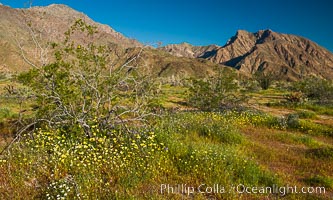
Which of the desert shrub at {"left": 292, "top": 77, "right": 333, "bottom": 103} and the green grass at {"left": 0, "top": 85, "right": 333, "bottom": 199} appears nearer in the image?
the green grass at {"left": 0, "top": 85, "right": 333, "bottom": 199}

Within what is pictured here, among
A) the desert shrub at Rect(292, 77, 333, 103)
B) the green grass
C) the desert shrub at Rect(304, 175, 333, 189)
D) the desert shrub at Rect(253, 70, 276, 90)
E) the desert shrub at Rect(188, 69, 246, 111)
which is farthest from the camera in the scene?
the desert shrub at Rect(253, 70, 276, 90)

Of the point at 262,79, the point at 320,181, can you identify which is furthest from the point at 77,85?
the point at 262,79

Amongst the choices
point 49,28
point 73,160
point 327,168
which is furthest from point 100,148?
point 327,168

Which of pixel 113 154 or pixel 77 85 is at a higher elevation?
pixel 77 85

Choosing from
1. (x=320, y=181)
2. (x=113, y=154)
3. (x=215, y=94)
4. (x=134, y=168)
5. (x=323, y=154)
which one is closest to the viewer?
(x=134, y=168)

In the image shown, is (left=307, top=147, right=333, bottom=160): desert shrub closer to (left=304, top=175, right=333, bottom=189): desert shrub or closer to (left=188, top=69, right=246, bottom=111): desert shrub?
(left=304, top=175, right=333, bottom=189): desert shrub

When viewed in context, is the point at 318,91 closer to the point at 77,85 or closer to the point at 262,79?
the point at 262,79

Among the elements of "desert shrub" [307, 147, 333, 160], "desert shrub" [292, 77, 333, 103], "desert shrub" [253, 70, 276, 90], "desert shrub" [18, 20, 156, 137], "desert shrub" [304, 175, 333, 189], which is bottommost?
"desert shrub" [304, 175, 333, 189]

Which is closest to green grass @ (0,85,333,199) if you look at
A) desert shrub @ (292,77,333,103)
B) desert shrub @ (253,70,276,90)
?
desert shrub @ (292,77,333,103)

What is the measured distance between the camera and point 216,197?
20.4 ft

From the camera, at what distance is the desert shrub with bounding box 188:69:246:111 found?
2180 centimetres

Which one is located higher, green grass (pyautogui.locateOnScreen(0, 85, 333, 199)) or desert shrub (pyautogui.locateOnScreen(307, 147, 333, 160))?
desert shrub (pyautogui.locateOnScreen(307, 147, 333, 160))

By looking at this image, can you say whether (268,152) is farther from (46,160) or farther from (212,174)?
(46,160)

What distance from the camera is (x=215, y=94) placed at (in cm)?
2222
